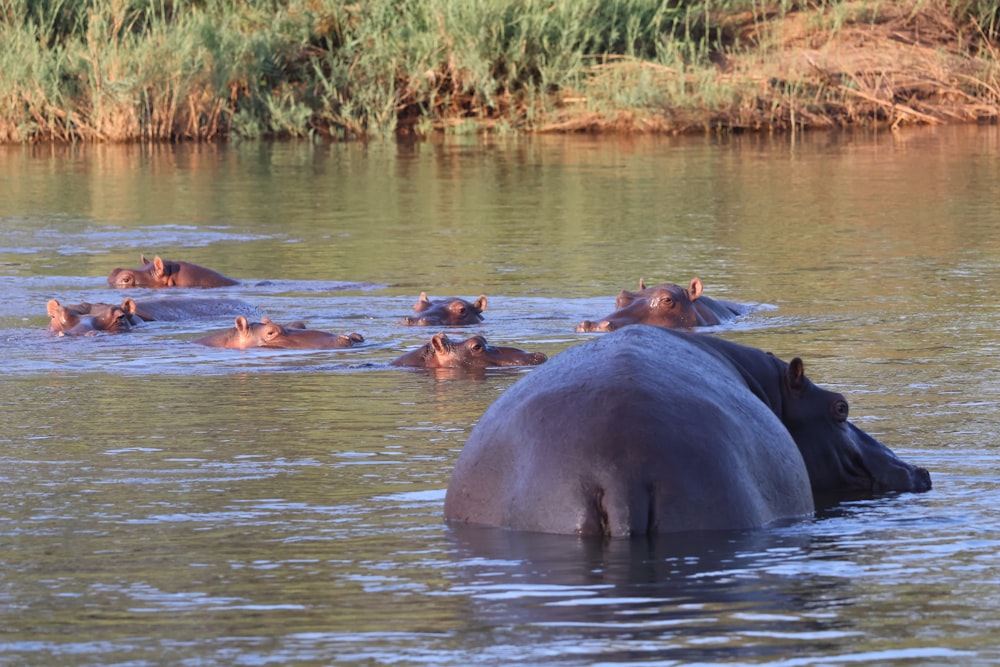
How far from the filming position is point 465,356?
9.08 metres

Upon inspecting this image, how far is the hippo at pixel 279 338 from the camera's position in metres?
9.91

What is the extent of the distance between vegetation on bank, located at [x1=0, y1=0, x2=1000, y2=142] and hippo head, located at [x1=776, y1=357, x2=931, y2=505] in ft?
68.5

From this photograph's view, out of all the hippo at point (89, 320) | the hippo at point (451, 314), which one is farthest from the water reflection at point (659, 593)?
the hippo at point (89, 320)

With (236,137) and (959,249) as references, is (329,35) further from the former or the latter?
(959,249)

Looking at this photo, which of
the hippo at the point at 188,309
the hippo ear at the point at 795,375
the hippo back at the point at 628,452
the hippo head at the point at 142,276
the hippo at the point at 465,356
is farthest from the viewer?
the hippo head at the point at 142,276

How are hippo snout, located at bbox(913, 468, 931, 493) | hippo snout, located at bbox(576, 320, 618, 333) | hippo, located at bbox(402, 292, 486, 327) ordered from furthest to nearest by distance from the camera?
hippo, located at bbox(402, 292, 486, 327) → hippo snout, located at bbox(576, 320, 618, 333) → hippo snout, located at bbox(913, 468, 931, 493)

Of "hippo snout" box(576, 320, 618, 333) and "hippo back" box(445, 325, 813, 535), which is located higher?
"hippo back" box(445, 325, 813, 535)

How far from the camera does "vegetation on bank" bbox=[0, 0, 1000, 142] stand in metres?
26.5

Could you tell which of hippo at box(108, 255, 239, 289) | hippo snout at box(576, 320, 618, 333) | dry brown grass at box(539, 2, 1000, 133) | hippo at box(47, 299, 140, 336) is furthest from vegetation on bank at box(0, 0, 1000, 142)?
hippo snout at box(576, 320, 618, 333)

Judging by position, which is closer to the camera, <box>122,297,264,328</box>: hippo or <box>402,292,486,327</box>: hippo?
<box>402,292,486,327</box>: hippo

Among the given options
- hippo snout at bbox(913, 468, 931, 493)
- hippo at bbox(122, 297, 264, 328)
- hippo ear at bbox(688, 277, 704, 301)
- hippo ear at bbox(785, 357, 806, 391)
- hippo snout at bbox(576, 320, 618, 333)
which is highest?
hippo ear at bbox(785, 357, 806, 391)

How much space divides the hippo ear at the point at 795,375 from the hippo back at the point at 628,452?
322 mm

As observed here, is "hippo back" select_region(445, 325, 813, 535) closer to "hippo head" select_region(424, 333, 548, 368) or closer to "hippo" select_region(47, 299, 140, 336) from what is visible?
"hippo head" select_region(424, 333, 548, 368)

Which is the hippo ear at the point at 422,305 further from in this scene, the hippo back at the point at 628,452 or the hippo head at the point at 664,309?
the hippo back at the point at 628,452
